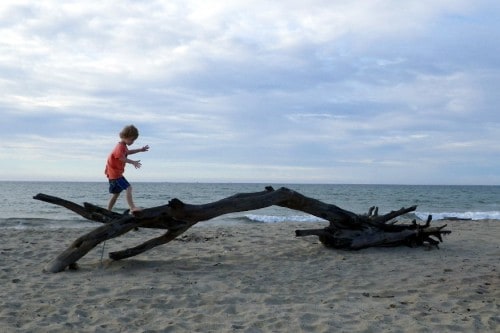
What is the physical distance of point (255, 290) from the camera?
18.2 feet

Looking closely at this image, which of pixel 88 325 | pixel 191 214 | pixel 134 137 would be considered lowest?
pixel 88 325

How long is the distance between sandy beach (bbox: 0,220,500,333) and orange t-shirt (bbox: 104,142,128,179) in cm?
130

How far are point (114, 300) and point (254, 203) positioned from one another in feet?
8.69

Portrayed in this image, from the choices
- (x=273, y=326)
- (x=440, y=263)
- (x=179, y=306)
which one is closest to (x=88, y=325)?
(x=179, y=306)

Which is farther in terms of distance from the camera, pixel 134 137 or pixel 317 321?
pixel 134 137

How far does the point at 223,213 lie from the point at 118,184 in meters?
2.56

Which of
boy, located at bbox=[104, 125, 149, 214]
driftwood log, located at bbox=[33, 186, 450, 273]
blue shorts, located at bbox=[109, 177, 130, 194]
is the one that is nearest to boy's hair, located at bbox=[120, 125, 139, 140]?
boy, located at bbox=[104, 125, 149, 214]

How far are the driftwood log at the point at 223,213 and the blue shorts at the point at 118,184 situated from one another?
1.76 m

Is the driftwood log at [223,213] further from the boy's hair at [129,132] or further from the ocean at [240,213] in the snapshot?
the ocean at [240,213]

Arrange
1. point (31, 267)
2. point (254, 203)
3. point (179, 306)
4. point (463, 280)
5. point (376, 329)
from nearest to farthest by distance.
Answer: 1. point (376, 329)
2. point (179, 306)
3. point (463, 280)
4. point (31, 267)
5. point (254, 203)

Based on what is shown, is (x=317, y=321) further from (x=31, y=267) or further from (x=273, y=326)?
(x=31, y=267)

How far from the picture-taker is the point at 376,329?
13.8 ft

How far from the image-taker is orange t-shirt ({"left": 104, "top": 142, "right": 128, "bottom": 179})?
26.7 ft

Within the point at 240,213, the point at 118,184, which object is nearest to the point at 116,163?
the point at 118,184
